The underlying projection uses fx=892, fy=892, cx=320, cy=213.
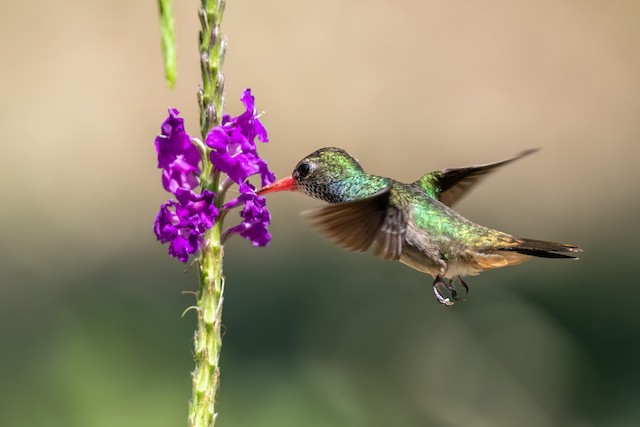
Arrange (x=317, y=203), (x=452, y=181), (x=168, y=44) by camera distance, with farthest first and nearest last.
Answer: (x=317, y=203) < (x=452, y=181) < (x=168, y=44)

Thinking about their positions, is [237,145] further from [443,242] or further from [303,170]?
[443,242]

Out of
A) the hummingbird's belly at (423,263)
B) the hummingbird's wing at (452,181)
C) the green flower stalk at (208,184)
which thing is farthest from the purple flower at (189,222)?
the hummingbird's wing at (452,181)

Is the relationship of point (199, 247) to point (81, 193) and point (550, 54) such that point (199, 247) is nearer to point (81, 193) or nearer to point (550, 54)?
point (81, 193)

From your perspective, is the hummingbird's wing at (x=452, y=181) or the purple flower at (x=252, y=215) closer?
the purple flower at (x=252, y=215)

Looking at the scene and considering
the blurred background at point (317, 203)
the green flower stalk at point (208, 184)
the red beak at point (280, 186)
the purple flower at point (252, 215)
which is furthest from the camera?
the blurred background at point (317, 203)

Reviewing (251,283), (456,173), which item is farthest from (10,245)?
(456,173)

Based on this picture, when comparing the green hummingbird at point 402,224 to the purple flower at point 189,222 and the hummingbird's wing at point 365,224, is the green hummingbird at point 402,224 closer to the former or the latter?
the hummingbird's wing at point 365,224

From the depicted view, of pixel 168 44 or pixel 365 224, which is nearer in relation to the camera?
pixel 168 44

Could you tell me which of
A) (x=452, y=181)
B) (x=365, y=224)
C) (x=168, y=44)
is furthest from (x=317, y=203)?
(x=168, y=44)
